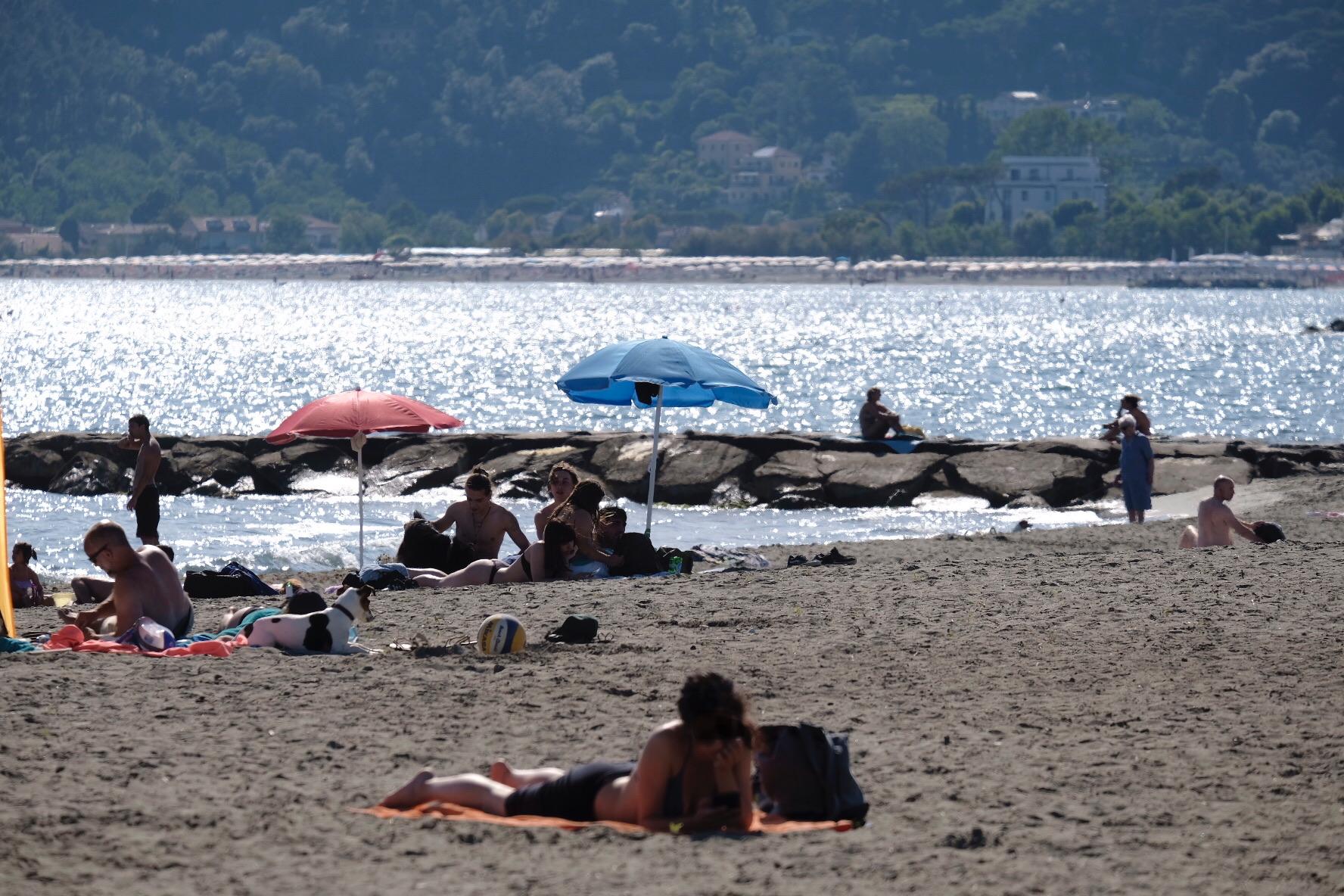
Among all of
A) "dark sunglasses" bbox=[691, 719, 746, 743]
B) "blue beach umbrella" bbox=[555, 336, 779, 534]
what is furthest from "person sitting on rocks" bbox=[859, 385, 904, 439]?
"dark sunglasses" bbox=[691, 719, 746, 743]

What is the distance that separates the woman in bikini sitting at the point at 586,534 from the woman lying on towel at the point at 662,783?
5.14m

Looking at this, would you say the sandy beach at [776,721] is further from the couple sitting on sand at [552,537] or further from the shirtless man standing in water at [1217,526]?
the shirtless man standing in water at [1217,526]

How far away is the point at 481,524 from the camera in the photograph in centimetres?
1191

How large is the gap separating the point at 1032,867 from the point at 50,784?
3.12m

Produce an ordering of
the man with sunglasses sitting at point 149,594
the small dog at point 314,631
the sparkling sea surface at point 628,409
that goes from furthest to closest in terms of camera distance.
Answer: the sparkling sea surface at point 628,409 → the man with sunglasses sitting at point 149,594 → the small dog at point 314,631

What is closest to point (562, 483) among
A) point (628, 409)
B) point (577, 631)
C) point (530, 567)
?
point (530, 567)

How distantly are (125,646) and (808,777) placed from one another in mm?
3821

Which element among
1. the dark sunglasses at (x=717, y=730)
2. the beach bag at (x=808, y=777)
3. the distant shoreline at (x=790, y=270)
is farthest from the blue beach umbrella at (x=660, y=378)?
the distant shoreline at (x=790, y=270)

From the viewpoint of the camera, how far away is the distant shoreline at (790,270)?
575 ft

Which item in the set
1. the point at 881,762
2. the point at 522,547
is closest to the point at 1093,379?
the point at 522,547

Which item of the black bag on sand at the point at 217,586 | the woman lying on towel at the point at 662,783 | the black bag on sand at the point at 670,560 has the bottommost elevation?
the black bag on sand at the point at 217,586

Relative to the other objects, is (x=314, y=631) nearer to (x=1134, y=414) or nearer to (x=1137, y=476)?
(x=1137, y=476)

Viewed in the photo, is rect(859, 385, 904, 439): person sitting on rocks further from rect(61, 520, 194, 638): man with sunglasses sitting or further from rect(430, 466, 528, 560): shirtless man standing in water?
rect(61, 520, 194, 638): man with sunglasses sitting

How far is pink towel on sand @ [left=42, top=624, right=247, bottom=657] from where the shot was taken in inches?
340
